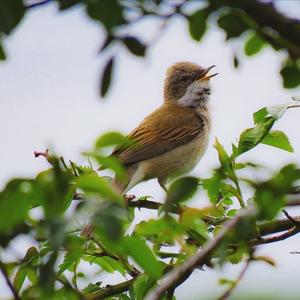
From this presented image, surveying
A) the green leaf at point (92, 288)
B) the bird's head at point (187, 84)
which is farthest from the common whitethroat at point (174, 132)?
the green leaf at point (92, 288)

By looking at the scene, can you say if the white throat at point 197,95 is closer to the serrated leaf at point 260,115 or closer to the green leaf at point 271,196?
the serrated leaf at point 260,115

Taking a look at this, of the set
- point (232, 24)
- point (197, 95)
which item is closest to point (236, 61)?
point (232, 24)

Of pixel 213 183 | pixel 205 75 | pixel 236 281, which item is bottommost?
pixel 205 75

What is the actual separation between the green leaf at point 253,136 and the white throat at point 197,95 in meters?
4.78

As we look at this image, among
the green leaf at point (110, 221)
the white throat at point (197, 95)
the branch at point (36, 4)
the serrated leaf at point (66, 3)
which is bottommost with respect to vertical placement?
the white throat at point (197, 95)

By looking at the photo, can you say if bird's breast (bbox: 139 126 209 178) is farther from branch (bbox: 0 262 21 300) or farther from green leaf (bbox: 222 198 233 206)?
branch (bbox: 0 262 21 300)

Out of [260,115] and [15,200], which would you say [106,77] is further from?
[260,115]

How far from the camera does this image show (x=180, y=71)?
25.3 feet

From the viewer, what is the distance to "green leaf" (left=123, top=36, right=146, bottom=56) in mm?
1346

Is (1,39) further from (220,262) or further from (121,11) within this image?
(220,262)

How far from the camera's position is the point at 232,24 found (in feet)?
4.81

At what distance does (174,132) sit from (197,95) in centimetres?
91

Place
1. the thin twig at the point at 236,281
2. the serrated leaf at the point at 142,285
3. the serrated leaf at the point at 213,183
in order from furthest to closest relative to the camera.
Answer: the serrated leaf at the point at 142,285 → the serrated leaf at the point at 213,183 → the thin twig at the point at 236,281

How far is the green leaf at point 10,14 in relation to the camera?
122 centimetres
